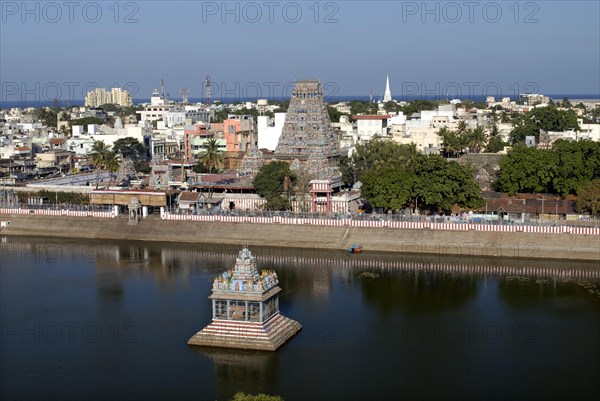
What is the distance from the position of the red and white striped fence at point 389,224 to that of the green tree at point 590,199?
163 inches

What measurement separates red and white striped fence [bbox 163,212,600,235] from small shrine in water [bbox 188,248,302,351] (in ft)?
74.5

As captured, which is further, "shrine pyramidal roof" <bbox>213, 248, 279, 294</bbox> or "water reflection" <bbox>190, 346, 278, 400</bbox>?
"shrine pyramidal roof" <bbox>213, 248, 279, 294</bbox>

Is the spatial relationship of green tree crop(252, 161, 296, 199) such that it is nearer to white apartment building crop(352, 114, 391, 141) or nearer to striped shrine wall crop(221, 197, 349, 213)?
striped shrine wall crop(221, 197, 349, 213)

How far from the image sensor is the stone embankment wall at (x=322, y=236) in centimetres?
5162

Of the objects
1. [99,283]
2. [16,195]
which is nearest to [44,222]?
[16,195]

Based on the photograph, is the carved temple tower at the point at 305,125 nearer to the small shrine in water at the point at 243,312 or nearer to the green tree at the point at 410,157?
the green tree at the point at 410,157

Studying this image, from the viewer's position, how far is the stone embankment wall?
2032 inches

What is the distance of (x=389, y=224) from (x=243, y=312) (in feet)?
77.4

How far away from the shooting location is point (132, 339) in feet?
116

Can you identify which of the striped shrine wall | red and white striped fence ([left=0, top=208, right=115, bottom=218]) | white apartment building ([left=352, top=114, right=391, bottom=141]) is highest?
white apartment building ([left=352, top=114, right=391, bottom=141])

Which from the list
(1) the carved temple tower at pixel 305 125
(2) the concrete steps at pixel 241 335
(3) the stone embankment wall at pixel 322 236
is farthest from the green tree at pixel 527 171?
(2) the concrete steps at pixel 241 335

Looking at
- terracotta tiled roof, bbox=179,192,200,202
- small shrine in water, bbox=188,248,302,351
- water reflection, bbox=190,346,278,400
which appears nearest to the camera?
water reflection, bbox=190,346,278,400

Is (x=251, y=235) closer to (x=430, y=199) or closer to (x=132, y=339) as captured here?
(x=430, y=199)

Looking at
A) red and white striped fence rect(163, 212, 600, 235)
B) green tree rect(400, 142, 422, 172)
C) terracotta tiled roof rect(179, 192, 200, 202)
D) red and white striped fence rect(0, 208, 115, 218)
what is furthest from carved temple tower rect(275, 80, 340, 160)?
red and white striped fence rect(0, 208, 115, 218)
